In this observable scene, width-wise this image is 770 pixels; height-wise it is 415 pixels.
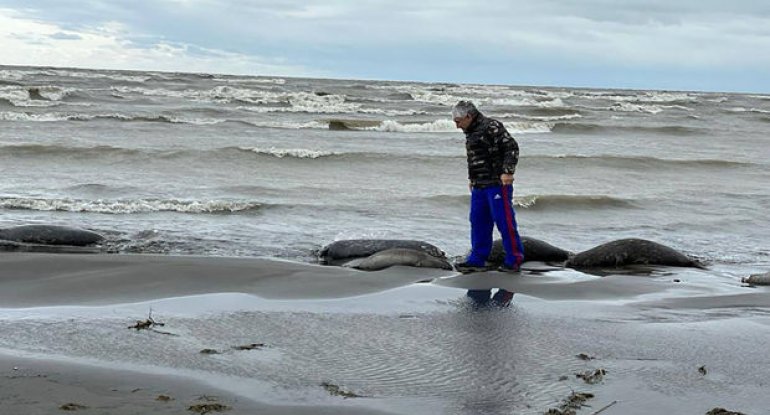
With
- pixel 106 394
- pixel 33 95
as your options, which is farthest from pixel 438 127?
pixel 106 394

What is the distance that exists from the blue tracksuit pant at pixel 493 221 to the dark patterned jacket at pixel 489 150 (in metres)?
0.13

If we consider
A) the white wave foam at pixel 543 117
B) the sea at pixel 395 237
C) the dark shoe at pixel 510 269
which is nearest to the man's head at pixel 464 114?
the dark shoe at pixel 510 269

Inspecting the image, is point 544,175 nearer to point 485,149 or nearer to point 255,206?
point 255,206

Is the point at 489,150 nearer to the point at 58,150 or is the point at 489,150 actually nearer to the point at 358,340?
the point at 358,340

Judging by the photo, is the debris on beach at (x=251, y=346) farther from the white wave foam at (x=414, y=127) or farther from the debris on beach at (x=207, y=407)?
the white wave foam at (x=414, y=127)

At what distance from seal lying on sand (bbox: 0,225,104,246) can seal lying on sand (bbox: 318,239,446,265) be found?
2575 mm

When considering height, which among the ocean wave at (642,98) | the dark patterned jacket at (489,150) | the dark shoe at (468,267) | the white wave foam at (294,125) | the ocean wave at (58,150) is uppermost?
the ocean wave at (642,98)

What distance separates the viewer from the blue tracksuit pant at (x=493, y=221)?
9547 mm

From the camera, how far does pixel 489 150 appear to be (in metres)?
9.55

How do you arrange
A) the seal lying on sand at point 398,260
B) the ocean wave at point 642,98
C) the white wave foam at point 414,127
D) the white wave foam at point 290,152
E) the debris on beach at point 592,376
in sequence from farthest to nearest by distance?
the ocean wave at point 642,98 < the white wave foam at point 414,127 < the white wave foam at point 290,152 < the seal lying on sand at point 398,260 < the debris on beach at point 592,376

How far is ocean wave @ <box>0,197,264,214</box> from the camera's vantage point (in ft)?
41.8

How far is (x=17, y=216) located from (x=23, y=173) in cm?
497

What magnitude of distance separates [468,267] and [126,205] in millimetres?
5607

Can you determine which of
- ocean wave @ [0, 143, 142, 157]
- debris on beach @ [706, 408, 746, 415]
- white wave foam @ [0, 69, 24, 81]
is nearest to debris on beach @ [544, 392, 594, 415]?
debris on beach @ [706, 408, 746, 415]
